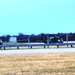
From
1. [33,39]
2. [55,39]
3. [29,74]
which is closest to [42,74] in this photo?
[29,74]

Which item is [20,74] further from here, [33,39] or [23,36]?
[33,39]

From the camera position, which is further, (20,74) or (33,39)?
(33,39)

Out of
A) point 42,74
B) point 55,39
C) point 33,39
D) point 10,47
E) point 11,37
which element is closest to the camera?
point 42,74

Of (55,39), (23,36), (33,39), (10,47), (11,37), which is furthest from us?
(33,39)

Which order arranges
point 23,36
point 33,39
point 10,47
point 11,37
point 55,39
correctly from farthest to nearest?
point 33,39
point 23,36
point 55,39
point 11,37
point 10,47

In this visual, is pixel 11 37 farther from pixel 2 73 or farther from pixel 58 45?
pixel 2 73

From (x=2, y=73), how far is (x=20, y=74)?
0.75 m

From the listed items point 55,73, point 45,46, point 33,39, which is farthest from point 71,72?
point 33,39

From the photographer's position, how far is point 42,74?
36.6 ft

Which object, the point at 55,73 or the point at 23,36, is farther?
the point at 23,36

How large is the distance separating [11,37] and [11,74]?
3199cm

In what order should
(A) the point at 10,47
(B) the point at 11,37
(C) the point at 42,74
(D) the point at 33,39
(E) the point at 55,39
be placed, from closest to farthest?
(C) the point at 42,74 < (A) the point at 10,47 < (B) the point at 11,37 < (E) the point at 55,39 < (D) the point at 33,39

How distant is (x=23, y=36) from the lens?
52.0 meters

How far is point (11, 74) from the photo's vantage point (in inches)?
446
